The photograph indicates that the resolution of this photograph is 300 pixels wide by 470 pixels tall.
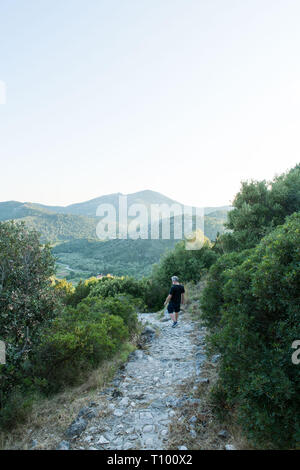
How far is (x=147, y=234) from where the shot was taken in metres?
88.3

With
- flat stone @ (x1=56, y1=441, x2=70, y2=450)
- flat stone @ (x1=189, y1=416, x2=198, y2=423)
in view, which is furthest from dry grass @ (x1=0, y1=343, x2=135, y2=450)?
flat stone @ (x1=189, y1=416, x2=198, y2=423)

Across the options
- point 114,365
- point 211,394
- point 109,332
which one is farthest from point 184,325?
point 211,394

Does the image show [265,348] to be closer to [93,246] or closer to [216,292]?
[216,292]

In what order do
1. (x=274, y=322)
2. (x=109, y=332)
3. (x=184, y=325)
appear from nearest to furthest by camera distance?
(x=274, y=322)
(x=109, y=332)
(x=184, y=325)

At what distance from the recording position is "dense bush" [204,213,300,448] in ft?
11.2

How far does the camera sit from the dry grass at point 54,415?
423 centimetres

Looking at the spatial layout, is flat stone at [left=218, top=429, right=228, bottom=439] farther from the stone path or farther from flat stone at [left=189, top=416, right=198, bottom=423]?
the stone path

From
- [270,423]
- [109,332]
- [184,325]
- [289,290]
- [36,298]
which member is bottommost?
[184,325]

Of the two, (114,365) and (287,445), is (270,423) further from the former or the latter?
(114,365)

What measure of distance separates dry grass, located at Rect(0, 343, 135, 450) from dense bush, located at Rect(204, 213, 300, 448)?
2646 millimetres

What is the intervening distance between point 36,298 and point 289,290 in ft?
17.3

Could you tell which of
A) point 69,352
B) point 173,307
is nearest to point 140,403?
point 69,352

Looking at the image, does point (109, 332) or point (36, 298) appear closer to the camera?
point (36, 298)

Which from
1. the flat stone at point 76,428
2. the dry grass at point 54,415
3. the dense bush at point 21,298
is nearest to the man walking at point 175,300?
the dry grass at point 54,415
